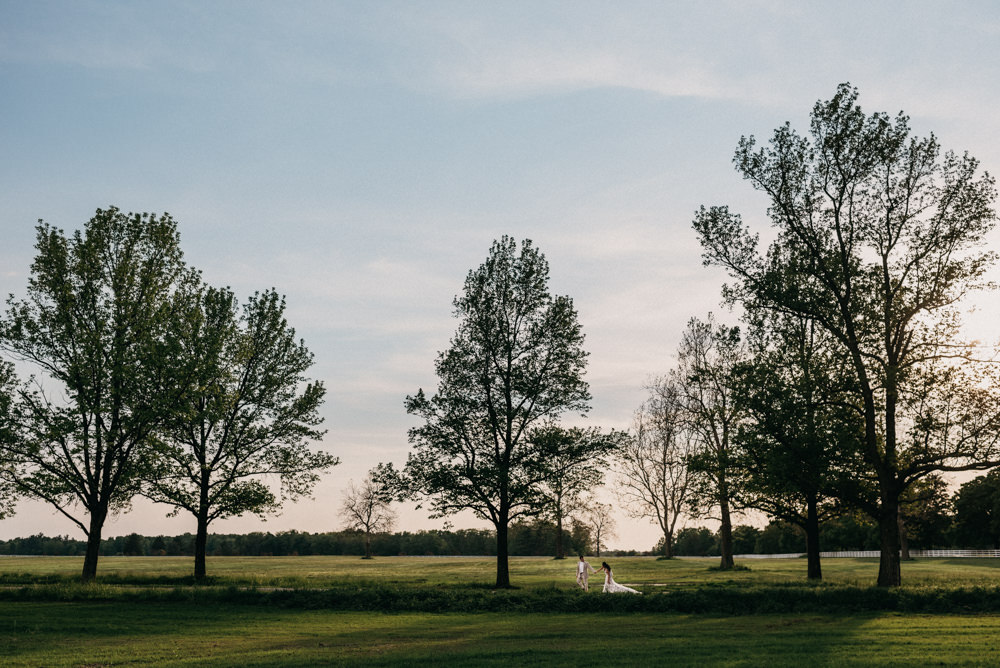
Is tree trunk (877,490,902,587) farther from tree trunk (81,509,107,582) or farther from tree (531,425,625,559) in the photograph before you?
tree trunk (81,509,107,582)

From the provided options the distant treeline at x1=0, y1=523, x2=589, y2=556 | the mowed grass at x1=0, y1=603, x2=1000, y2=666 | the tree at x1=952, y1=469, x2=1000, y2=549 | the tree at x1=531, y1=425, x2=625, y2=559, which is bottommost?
the distant treeline at x1=0, y1=523, x2=589, y2=556

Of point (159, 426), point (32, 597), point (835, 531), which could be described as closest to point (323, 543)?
point (835, 531)

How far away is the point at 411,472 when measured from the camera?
1570 inches

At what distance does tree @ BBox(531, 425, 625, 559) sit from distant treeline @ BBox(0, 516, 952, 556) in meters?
65.0

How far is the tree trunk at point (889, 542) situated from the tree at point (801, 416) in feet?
3.64

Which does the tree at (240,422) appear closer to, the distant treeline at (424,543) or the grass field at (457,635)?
the grass field at (457,635)

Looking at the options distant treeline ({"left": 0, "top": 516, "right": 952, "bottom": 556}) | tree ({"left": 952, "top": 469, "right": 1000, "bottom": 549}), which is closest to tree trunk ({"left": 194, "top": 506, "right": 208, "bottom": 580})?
distant treeline ({"left": 0, "top": 516, "right": 952, "bottom": 556})

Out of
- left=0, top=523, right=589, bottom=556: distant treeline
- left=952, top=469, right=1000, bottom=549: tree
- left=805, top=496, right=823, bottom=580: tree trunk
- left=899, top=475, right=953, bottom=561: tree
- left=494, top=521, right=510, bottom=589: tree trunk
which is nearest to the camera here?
left=899, top=475, right=953, bottom=561: tree

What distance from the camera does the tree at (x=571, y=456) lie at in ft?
129

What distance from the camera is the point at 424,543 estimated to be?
123 metres

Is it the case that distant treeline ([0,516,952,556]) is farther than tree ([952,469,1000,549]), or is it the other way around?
distant treeline ([0,516,952,556])

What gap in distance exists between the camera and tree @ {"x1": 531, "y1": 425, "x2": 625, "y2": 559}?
39344 mm

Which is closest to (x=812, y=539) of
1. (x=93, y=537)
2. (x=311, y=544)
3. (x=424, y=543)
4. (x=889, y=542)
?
(x=889, y=542)

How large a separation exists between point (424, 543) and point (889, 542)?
98.5m
